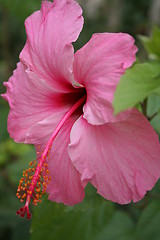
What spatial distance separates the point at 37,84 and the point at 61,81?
0.08 metres

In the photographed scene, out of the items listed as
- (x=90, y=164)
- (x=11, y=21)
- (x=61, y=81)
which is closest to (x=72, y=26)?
(x=61, y=81)

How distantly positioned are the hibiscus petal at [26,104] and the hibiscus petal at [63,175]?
7 cm

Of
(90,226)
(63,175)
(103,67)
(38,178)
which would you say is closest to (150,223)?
(90,226)

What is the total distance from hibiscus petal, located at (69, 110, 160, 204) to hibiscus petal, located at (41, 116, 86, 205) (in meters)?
0.09

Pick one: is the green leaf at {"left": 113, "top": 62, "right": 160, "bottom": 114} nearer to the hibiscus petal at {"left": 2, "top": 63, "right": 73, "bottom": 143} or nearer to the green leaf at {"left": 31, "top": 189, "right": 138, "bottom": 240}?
the hibiscus petal at {"left": 2, "top": 63, "right": 73, "bottom": 143}

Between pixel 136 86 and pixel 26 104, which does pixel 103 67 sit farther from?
pixel 26 104

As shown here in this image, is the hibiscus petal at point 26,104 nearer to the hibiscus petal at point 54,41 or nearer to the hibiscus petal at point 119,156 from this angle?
the hibiscus petal at point 54,41

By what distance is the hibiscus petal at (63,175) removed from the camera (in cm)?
116

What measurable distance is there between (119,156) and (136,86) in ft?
0.79

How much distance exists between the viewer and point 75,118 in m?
1.21

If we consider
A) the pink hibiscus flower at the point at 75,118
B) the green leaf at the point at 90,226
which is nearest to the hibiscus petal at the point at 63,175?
the pink hibiscus flower at the point at 75,118

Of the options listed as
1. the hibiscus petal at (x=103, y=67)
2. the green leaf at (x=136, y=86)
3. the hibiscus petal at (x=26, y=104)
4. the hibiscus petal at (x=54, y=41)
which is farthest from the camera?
the hibiscus petal at (x=26, y=104)

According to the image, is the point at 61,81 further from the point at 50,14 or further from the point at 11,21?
the point at 11,21

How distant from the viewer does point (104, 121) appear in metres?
0.99
